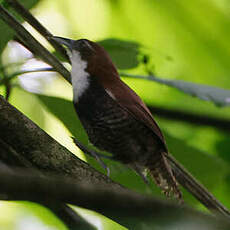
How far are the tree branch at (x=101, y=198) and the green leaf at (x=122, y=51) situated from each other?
1.38m

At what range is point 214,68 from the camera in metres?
3.13

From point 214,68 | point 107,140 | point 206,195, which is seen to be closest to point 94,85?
point 107,140

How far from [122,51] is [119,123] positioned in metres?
0.39

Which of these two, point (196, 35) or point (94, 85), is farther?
point (196, 35)

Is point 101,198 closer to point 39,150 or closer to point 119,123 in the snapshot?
point 39,150

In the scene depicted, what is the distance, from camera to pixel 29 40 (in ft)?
5.32

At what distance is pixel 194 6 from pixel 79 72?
156 cm

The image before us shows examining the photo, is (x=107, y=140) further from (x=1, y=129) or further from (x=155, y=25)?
(x=155, y=25)

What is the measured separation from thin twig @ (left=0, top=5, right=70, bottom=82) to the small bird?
21cm

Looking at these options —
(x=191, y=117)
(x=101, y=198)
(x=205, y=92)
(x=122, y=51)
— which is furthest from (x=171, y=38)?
(x=101, y=198)

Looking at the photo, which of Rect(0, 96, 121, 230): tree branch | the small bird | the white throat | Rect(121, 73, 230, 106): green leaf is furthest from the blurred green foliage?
Rect(0, 96, 121, 230): tree branch

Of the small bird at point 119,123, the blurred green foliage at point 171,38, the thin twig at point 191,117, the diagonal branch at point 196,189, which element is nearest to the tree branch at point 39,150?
the diagonal branch at point 196,189

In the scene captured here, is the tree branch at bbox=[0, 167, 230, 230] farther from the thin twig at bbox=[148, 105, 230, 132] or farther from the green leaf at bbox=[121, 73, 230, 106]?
the thin twig at bbox=[148, 105, 230, 132]

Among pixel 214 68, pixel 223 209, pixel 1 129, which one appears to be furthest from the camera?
pixel 214 68
